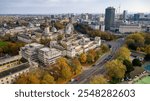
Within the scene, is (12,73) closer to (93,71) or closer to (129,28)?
(93,71)

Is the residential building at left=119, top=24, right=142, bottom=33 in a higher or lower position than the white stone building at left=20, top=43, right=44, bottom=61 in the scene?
higher

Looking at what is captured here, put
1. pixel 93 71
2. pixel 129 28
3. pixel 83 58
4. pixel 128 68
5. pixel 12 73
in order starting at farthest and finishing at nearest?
pixel 129 28, pixel 83 58, pixel 93 71, pixel 128 68, pixel 12 73

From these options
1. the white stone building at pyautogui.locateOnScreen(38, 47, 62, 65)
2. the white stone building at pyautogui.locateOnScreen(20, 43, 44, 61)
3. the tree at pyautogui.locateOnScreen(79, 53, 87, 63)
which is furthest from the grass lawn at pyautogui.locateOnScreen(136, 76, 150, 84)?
the white stone building at pyautogui.locateOnScreen(20, 43, 44, 61)

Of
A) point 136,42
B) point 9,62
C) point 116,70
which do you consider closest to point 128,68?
point 116,70

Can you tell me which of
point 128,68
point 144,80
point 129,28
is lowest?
point 144,80

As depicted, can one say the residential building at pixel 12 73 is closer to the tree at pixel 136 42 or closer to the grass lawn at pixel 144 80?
the grass lawn at pixel 144 80

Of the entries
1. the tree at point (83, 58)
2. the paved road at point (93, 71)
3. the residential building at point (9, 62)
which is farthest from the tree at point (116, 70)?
the residential building at point (9, 62)

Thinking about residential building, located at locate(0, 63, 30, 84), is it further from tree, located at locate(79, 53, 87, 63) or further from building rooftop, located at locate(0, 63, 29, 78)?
tree, located at locate(79, 53, 87, 63)

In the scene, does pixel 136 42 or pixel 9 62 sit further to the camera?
pixel 136 42

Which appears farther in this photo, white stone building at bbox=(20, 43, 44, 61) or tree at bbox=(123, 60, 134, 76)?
white stone building at bbox=(20, 43, 44, 61)

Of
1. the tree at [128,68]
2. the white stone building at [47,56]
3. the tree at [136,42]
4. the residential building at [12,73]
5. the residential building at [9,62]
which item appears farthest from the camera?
the tree at [136,42]

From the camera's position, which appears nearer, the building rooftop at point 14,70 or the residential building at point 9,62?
the building rooftop at point 14,70
